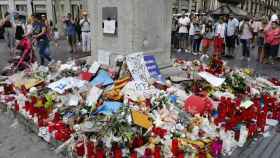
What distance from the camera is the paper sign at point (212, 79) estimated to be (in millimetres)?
6099

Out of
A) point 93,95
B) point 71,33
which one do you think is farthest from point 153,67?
point 71,33

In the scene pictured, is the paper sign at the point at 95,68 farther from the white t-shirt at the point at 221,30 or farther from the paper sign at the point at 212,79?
the white t-shirt at the point at 221,30

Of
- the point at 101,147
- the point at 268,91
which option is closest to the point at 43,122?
the point at 101,147

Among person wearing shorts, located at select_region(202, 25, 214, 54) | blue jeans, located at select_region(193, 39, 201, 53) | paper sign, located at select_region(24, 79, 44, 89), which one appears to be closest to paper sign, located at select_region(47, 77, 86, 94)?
paper sign, located at select_region(24, 79, 44, 89)

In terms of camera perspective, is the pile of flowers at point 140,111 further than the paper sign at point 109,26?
No

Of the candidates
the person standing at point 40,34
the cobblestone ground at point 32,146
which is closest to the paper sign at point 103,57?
the cobblestone ground at point 32,146

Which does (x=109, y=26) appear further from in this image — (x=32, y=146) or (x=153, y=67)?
(x=32, y=146)

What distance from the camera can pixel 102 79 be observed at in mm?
5961

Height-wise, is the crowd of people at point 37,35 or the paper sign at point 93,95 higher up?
the crowd of people at point 37,35

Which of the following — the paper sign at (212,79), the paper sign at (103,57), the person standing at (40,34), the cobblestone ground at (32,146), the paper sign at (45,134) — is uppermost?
the person standing at (40,34)

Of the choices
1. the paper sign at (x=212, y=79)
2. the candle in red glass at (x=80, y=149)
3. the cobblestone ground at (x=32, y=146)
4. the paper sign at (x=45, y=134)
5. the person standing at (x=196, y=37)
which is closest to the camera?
the candle in red glass at (x=80, y=149)

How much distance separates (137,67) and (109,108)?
1.40m

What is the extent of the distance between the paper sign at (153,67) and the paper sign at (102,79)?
887mm

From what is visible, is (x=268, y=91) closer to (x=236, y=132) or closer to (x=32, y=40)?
(x=236, y=132)
